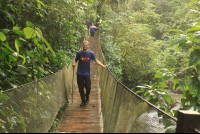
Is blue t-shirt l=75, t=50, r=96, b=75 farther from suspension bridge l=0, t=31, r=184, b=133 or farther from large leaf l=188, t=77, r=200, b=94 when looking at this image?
large leaf l=188, t=77, r=200, b=94

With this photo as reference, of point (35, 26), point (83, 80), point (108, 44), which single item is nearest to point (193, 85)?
point (35, 26)

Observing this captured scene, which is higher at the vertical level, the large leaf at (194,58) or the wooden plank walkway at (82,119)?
the large leaf at (194,58)

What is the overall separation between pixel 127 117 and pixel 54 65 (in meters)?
4.53

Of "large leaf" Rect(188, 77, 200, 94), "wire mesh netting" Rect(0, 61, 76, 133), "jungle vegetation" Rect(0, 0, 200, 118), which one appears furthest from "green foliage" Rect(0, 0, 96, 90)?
"large leaf" Rect(188, 77, 200, 94)

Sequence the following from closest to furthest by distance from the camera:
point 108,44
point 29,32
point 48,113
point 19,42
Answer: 1. point 29,32
2. point 19,42
3. point 48,113
4. point 108,44

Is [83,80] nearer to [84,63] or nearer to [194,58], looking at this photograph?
[84,63]

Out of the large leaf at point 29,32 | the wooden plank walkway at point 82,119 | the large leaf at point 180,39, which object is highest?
the large leaf at point 29,32

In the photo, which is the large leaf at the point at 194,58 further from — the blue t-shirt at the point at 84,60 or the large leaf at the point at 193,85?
the blue t-shirt at the point at 84,60

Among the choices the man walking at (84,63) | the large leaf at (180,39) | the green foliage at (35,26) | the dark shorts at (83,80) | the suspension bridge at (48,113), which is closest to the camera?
the suspension bridge at (48,113)

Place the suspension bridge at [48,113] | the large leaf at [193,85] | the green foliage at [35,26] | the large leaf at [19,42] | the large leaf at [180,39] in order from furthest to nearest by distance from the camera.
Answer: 1. the green foliage at [35,26]
2. the large leaf at [193,85]
3. the large leaf at [19,42]
4. the large leaf at [180,39]
5. the suspension bridge at [48,113]

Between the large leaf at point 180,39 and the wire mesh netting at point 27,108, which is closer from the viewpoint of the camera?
the large leaf at point 180,39

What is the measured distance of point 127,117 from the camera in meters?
1.74

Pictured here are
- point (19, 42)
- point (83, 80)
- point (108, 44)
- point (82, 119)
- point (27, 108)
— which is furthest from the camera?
point (108, 44)

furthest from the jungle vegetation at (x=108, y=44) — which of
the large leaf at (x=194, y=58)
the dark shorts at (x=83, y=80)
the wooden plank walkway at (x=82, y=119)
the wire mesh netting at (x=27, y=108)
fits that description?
the wooden plank walkway at (x=82, y=119)
